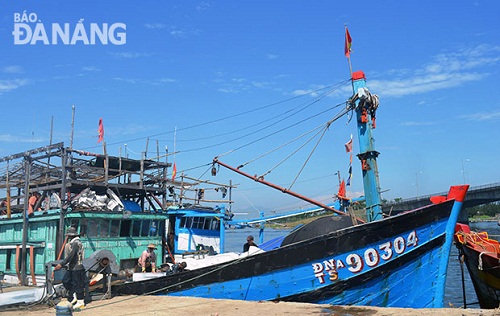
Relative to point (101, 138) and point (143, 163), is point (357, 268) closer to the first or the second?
point (143, 163)

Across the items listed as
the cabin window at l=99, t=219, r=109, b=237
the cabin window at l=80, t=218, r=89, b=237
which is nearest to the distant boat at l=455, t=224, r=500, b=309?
the cabin window at l=99, t=219, r=109, b=237

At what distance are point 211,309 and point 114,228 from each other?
706cm

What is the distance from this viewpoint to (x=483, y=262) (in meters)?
13.1

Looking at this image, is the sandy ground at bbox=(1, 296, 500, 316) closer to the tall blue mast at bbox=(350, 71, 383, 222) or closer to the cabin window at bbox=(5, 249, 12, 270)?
the tall blue mast at bbox=(350, 71, 383, 222)

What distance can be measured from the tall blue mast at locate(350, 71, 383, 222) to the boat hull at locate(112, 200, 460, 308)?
191cm

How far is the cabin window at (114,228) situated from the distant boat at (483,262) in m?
11.0

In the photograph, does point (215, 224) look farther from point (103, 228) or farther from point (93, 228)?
point (93, 228)

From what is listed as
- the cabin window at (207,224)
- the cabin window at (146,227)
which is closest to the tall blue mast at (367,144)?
the cabin window at (146,227)

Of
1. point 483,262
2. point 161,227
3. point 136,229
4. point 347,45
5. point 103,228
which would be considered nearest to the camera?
point 483,262

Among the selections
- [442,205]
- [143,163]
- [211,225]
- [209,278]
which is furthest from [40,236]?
[442,205]

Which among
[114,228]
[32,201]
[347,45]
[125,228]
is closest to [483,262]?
[347,45]

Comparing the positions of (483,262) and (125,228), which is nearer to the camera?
(483,262)

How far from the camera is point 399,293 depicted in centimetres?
992

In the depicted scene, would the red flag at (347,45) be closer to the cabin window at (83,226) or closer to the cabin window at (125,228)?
the cabin window at (125,228)
